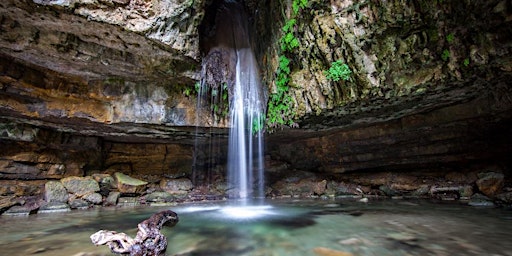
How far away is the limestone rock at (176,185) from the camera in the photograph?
11117 mm

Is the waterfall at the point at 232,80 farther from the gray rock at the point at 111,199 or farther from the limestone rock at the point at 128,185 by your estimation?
the gray rock at the point at 111,199

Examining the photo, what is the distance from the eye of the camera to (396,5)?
16.3 feet

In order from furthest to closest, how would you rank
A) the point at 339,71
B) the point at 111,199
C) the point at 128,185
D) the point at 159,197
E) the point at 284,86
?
the point at 159,197 → the point at 128,185 → the point at 111,199 → the point at 284,86 → the point at 339,71

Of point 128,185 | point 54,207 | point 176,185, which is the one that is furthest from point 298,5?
point 54,207

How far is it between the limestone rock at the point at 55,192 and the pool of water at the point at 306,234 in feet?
7.47

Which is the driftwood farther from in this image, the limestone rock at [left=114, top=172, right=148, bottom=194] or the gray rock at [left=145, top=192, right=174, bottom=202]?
the limestone rock at [left=114, top=172, right=148, bottom=194]

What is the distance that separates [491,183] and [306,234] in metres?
6.65

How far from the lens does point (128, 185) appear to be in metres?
9.64

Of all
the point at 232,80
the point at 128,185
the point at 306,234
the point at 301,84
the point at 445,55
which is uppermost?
the point at 232,80

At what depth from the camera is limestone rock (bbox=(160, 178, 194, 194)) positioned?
36.5ft

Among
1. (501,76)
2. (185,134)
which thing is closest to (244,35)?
(185,134)

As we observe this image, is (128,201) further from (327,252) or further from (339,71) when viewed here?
(339,71)

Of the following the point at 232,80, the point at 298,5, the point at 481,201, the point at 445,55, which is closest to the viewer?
the point at 445,55

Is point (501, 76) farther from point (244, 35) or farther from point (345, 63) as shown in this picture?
point (244, 35)
